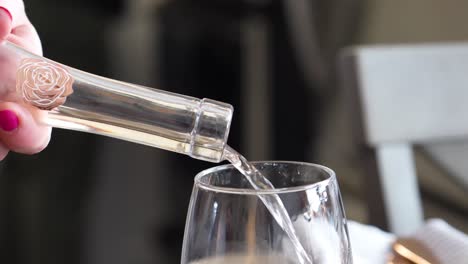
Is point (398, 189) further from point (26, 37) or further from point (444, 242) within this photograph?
point (26, 37)

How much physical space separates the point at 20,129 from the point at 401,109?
0.40 meters

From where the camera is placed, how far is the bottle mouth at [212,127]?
32 centimetres

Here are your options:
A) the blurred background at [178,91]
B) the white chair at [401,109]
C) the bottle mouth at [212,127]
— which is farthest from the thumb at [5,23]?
the blurred background at [178,91]

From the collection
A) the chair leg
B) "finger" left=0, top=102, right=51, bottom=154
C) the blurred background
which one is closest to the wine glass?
"finger" left=0, top=102, right=51, bottom=154

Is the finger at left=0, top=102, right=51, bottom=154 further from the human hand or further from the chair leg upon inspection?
the chair leg

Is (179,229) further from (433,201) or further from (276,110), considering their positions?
(433,201)

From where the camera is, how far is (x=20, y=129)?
15.2 inches

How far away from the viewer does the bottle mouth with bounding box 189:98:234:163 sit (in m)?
0.32

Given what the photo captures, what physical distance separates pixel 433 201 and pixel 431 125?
589 millimetres

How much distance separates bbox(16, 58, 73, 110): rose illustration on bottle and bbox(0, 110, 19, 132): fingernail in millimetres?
45

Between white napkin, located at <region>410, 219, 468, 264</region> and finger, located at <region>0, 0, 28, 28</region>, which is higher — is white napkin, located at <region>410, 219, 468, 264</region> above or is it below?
below

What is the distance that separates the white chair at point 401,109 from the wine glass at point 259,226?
30 cm

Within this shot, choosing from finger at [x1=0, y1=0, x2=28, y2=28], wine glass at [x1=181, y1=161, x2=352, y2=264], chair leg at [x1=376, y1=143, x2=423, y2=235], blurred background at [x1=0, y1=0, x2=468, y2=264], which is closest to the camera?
wine glass at [x1=181, y1=161, x2=352, y2=264]

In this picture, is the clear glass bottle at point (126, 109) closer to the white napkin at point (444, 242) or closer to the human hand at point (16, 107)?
the human hand at point (16, 107)
